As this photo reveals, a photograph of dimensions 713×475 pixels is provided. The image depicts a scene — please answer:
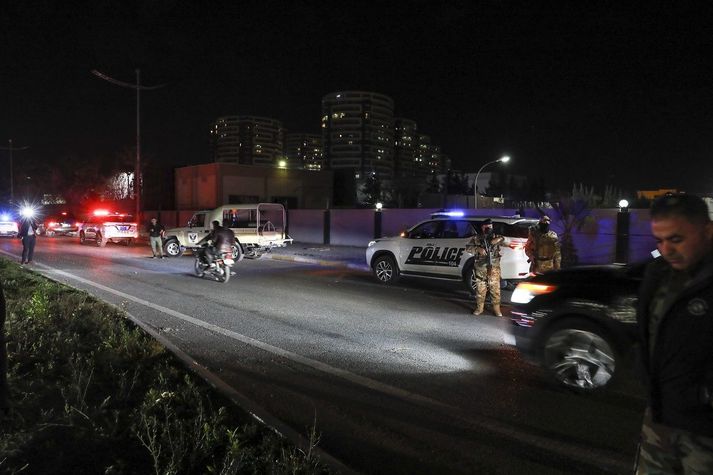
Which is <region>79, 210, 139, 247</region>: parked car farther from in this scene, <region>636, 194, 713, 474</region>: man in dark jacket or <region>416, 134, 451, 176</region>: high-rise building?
<region>416, 134, 451, 176</region>: high-rise building

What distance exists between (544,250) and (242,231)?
1176 centimetres

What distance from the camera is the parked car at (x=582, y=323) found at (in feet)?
17.6

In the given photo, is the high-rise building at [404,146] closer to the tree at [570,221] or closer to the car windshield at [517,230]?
the tree at [570,221]

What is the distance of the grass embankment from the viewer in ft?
12.1

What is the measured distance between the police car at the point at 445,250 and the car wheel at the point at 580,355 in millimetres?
6086

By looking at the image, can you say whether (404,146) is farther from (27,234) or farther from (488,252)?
(488,252)

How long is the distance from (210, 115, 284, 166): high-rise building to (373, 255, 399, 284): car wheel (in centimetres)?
A: 14598

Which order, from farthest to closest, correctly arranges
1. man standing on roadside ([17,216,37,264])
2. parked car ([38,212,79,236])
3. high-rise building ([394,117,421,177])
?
high-rise building ([394,117,421,177]), parked car ([38,212,79,236]), man standing on roadside ([17,216,37,264])

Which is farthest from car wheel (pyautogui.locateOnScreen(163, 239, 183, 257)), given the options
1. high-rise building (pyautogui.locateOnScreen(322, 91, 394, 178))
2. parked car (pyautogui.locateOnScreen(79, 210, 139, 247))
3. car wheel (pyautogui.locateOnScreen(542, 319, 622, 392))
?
high-rise building (pyautogui.locateOnScreen(322, 91, 394, 178))

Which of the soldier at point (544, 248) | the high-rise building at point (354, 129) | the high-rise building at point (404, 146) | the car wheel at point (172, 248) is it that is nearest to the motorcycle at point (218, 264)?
the soldier at point (544, 248)

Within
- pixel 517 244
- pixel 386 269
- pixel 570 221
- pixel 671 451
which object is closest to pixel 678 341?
pixel 671 451

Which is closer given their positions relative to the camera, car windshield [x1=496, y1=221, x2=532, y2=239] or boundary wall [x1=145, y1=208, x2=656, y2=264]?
car windshield [x1=496, y1=221, x2=532, y2=239]

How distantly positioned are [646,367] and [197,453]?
2.77m

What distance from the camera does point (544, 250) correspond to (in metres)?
10.3
